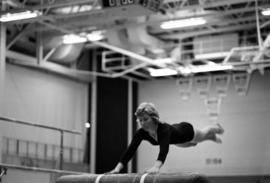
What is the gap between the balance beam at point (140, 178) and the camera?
5.86 m

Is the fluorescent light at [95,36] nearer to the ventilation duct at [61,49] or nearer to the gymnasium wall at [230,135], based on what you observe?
the ventilation duct at [61,49]

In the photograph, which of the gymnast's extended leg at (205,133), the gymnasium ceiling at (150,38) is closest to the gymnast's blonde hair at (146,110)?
the gymnast's extended leg at (205,133)

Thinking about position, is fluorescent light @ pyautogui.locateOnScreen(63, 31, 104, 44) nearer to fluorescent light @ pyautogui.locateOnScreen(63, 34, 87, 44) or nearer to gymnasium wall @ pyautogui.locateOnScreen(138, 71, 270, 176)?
fluorescent light @ pyautogui.locateOnScreen(63, 34, 87, 44)

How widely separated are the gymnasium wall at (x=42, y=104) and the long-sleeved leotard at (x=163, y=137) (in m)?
9.27

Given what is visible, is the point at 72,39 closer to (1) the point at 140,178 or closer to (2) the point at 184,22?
(2) the point at 184,22

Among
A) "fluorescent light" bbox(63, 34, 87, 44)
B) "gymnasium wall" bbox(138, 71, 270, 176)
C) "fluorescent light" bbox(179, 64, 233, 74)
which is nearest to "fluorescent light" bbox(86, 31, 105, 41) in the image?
Result: "fluorescent light" bbox(63, 34, 87, 44)

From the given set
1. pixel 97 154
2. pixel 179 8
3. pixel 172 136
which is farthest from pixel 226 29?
pixel 172 136

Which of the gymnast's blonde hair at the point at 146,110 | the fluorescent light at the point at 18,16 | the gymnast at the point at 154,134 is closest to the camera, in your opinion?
the gymnast at the point at 154,134

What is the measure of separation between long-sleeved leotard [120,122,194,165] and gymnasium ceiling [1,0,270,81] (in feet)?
25.1

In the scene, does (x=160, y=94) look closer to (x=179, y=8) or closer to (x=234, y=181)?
(x=234, y=181)

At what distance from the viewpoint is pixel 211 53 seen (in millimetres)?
18781

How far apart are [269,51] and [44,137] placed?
8.00m

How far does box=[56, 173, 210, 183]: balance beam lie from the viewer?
5.86 meters

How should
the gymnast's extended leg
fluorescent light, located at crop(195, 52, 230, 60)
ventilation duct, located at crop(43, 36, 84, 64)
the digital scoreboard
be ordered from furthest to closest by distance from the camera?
ventilation duct, located at crop(43, 36, 84, 64) → fluorescent light, located at crop(195, 52, 230, 60) → the digital scoreboard → the gymnast's extended leg
